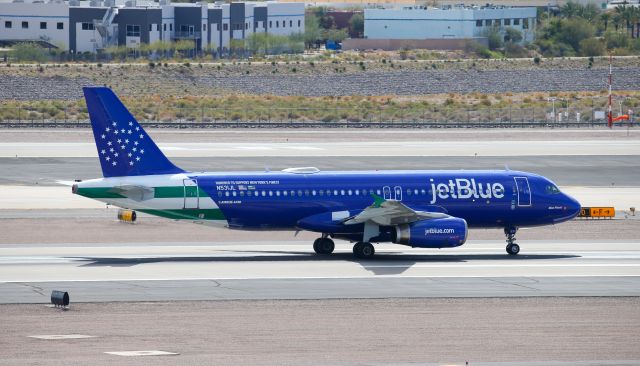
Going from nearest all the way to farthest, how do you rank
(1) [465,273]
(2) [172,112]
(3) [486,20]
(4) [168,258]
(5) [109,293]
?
(5) [109,293]
(1) [465,273]
(4) [168,258]
(2) [172,112]
(3) [486,20]

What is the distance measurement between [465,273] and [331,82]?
10584 centimetres

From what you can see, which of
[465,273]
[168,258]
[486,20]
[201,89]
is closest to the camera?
[465,273]

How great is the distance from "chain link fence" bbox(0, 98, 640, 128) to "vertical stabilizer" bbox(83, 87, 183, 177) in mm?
62799

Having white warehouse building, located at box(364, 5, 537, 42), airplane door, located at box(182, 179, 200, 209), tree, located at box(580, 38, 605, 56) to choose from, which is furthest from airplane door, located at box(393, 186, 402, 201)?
white warehouse building, located at box(364, 5, 537, 42)

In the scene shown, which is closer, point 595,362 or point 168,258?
point 595,362

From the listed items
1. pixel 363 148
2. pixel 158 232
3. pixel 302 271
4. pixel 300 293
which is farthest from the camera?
pixel 363 148

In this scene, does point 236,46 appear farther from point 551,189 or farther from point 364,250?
point 364,250

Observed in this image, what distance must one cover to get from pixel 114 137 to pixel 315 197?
26.2ft

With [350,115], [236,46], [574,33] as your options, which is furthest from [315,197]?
[574,33]

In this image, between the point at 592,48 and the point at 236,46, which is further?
the point at 592,48

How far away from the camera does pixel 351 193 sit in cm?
4869

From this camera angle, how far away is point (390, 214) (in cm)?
4709

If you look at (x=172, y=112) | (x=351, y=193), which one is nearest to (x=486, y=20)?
(x=172, y=112)

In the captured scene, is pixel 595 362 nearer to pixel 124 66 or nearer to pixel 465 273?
pixel 465 273
